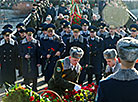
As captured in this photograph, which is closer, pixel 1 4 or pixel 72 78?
pixel 72 78

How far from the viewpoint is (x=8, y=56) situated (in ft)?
22.0

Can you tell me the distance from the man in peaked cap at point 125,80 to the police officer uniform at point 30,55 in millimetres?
4460

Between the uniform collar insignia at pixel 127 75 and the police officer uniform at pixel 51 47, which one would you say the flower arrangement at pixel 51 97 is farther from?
the police officer uniform at pixel 51 47

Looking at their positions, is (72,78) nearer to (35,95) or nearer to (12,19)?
(35,95)

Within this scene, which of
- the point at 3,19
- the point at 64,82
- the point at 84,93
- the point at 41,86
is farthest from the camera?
the point at 3,19

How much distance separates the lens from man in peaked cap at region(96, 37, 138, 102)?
2148 millimetres

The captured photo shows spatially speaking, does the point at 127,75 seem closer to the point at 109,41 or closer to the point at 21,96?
the point at 21,96

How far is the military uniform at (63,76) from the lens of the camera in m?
4.08

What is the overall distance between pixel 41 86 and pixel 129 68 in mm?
5483

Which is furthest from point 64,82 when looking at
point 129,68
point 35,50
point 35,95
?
point 35,50

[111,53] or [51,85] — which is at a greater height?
[111,53]

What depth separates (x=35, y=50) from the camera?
653 centimetres

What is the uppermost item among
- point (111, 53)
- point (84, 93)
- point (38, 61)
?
point (111, 53)

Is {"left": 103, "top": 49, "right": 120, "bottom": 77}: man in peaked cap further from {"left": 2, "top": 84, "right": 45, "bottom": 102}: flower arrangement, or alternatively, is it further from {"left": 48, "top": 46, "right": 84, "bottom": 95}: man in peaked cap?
{"left": 2, "top": 84, "right": 45, "bottom": 102}: flower arrangement
